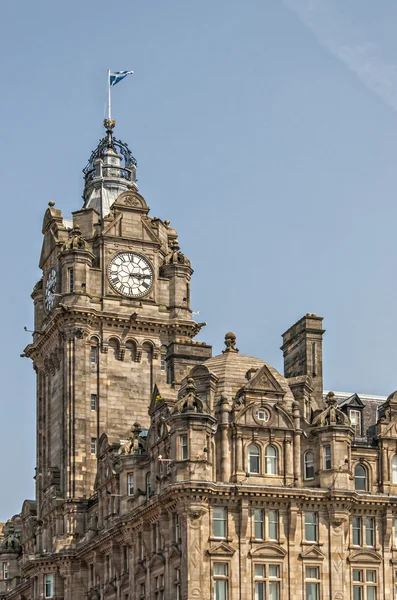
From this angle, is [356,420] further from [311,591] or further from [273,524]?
[311,591]

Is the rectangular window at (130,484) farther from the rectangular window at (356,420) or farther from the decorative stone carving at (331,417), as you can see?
the rectangular window at (356,420)

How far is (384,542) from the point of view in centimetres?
10475

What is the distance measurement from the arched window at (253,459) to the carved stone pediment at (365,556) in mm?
9038

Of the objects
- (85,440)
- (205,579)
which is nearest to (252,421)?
(205,579)

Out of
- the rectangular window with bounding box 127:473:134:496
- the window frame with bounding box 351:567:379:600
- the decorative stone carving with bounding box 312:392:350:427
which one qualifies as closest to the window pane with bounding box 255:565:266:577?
the window frame with bounding box 351:567:379:600

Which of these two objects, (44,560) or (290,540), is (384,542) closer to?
(290,540)

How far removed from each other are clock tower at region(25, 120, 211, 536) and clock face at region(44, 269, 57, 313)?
0.09 m

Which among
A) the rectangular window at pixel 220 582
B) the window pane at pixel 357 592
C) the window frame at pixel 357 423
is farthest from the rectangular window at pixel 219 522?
the window frame at pixel 357 423

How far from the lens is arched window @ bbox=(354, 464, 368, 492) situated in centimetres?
A: 10581

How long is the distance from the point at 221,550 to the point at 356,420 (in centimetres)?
1799

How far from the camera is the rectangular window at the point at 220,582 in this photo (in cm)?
9894

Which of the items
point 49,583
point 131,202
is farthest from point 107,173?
point 49,583

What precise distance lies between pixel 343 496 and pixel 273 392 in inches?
347

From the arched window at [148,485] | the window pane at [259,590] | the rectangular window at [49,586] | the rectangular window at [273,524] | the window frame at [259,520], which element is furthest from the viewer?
the rectangular window at [49,586]
